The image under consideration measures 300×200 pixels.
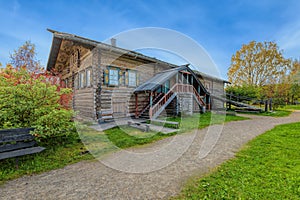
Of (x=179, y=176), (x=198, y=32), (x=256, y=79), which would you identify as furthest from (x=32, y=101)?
(x=256, y=79)

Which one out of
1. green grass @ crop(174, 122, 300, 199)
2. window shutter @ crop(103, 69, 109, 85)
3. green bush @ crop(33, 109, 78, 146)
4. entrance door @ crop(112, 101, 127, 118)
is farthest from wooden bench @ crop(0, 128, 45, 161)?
entrance door @ crop(112, 101, 127, 118)

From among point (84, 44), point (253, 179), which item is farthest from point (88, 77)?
point (253, 179)

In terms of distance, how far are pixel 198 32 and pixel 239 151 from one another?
13.5 meters

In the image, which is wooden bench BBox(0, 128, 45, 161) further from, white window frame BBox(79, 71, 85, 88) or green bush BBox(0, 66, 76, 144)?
white window frame BBox(79, 71, 85, 88)

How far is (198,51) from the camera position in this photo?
6.93 meters

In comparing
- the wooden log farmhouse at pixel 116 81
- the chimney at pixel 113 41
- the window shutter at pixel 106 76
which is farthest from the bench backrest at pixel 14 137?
the chimney at pixel 113 41

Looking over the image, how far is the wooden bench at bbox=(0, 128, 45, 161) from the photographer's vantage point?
344 cm

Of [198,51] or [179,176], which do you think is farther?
[198,51]

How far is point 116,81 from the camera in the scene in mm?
10430

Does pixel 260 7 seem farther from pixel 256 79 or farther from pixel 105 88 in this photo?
pixel 256 79

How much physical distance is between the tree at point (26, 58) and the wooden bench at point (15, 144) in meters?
10.7

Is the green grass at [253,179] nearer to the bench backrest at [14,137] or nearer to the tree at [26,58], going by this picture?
the bench backrest at [14,137]

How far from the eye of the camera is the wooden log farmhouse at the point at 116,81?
31.3 ft

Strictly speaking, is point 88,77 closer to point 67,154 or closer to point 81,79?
point 81,79
